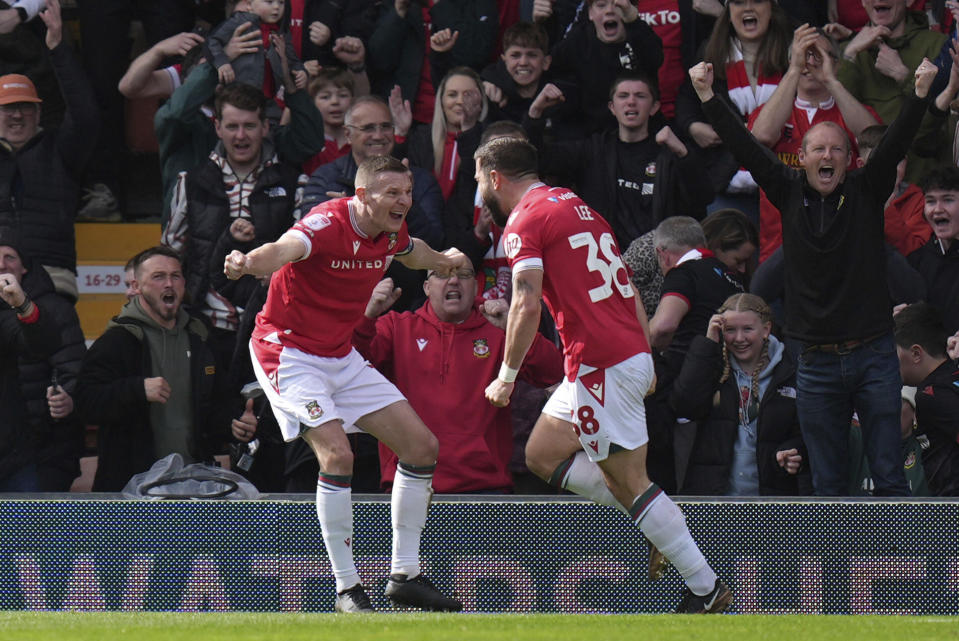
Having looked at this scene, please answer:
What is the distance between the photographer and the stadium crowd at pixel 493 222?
24.3ft

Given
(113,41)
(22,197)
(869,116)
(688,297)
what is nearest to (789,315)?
(688,297)

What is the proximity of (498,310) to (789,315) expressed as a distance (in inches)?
64.7

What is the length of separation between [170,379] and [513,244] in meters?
2.69

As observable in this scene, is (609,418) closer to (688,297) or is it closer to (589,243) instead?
(589,243)

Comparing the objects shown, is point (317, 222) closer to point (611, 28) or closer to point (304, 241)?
point (304, 241)

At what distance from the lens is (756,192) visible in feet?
31.2

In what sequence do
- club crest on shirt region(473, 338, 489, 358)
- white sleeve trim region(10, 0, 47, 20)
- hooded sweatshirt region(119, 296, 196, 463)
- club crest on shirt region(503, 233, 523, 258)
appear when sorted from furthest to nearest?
white sleeve trim region(10, 0, 47, 20) < hooded sweatshirt region(119, 296, 196, 463) < club crest on shirt region(473, 338, 489, 358) < club crest on shirt region(503, 233, 523, 258)

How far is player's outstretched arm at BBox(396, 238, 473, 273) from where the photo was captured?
7.24m

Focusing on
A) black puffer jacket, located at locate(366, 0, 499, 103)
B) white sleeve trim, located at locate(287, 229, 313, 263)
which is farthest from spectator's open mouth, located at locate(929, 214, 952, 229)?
white sleeve trim, located at locate(287, 229, 313, 263)

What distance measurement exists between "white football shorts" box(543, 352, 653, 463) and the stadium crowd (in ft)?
1.45

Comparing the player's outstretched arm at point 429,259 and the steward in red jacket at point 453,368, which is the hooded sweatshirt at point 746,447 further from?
the player's outstretched arm at point 429,259

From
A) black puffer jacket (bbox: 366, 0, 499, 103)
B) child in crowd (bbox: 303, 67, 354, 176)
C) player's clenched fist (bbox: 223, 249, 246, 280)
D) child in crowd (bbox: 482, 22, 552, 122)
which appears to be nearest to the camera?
player's clenched fist (bbox: 223, 249, 246, 280)

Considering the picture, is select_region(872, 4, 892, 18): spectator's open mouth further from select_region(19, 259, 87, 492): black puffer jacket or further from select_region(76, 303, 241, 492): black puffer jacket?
select_region(19, 259, 87, 492): black puffer jacket

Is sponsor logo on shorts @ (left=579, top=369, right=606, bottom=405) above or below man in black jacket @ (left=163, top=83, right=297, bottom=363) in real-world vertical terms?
below
